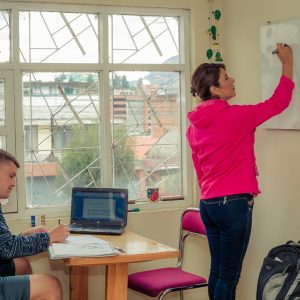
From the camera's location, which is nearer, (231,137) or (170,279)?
(231,137)

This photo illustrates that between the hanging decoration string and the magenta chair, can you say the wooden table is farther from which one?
the hanging decoration string

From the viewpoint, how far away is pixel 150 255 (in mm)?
2727

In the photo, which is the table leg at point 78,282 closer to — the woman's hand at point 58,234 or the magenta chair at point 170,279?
the magenta chair at point 170,279

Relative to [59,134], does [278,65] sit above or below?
above

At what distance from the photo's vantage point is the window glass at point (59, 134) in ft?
11.7

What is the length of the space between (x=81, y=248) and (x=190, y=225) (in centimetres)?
97

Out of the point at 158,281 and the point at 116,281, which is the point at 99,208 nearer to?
the point at 158,281

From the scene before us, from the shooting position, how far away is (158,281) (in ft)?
10.5

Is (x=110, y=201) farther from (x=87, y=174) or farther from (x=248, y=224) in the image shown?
(x=248, y=224)

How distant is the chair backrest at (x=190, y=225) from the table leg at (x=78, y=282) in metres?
0.58

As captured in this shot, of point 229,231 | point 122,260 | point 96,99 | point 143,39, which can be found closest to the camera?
point 122,260

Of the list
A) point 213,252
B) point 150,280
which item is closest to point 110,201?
point 150,280

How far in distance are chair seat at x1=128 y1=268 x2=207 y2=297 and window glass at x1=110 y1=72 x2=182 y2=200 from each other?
628mm

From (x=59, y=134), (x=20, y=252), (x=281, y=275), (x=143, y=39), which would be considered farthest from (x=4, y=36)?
(x=281, y=275)
